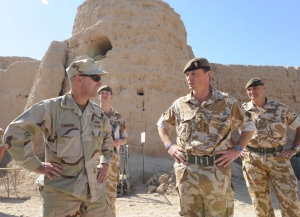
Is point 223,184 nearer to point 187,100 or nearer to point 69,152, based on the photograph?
point 187,100

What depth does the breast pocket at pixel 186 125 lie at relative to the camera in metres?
2.41

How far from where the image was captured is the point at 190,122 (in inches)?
95.2

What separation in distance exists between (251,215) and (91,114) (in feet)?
13.0

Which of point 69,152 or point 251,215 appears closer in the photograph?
point 69,152

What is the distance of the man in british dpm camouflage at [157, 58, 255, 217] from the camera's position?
225 cm

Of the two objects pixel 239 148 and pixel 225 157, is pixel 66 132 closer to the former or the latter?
pixel 225 157

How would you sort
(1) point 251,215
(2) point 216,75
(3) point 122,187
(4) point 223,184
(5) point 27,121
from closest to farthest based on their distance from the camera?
(5) point 27,121 < (4) point 223,184 < (1) point 251,215 < (3) point 122,187 < (2) point 216,75

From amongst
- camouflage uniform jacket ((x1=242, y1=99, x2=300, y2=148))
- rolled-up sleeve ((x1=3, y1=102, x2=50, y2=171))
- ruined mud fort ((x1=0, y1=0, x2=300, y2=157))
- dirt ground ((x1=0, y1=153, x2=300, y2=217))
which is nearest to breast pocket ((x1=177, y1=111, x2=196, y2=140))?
rolled-up sleeve ((x1=3, y1=102, x2=50, y2=171))

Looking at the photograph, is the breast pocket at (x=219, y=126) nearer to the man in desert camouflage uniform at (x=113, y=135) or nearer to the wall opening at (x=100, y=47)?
the man in desert camouflage uniform at (x=113, y=135)

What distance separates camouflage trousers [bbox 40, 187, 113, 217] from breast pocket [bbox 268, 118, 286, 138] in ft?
8.36

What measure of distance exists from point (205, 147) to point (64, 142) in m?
1.16

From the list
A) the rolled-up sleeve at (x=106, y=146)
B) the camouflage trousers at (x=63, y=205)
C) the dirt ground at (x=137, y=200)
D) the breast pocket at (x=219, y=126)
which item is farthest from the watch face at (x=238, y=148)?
the dirt ground at (x=137, y=200)

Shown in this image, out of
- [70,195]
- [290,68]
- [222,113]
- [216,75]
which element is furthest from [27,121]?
[290,68]

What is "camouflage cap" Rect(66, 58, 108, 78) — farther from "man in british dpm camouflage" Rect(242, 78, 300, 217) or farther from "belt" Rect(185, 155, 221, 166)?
"man in british dpm camouflage" Rect(242, 78, 300, 217)
